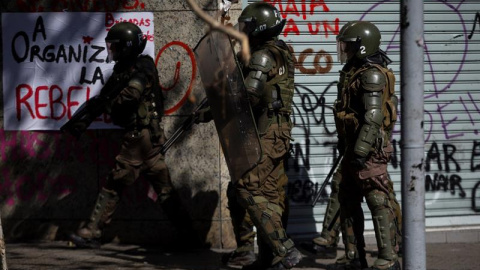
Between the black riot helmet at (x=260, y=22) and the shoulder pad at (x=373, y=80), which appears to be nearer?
the shoulder pad at (x=373, y=80)

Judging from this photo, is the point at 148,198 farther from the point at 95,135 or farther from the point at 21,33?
the point at 21,33

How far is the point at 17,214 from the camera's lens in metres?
9.34

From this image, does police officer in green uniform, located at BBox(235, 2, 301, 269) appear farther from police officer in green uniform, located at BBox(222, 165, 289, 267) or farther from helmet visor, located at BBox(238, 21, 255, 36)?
police officer in green uniform, located at BBox(222, 165, 289, 267)

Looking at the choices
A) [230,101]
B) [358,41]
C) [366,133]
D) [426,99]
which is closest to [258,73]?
[230,101]

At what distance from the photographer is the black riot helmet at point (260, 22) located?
750cm

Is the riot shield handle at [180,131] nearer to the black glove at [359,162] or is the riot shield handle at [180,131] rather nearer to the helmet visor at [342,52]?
the helmet visor at [342,52]

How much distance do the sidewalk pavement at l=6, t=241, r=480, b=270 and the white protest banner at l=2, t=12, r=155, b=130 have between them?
3.98ft

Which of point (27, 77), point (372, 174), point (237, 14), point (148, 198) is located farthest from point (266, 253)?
point (27, 77)

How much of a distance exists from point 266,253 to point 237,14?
2.51 m

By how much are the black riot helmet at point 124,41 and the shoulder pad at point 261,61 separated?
1469 millimetres

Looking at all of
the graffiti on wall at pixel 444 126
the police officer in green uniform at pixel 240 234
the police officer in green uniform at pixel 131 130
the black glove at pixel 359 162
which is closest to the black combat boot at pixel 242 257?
the police officer in green uniform at pixel 240 234

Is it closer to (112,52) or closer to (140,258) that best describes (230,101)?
(112,52)

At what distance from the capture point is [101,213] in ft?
27.9

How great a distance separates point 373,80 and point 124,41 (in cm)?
244
